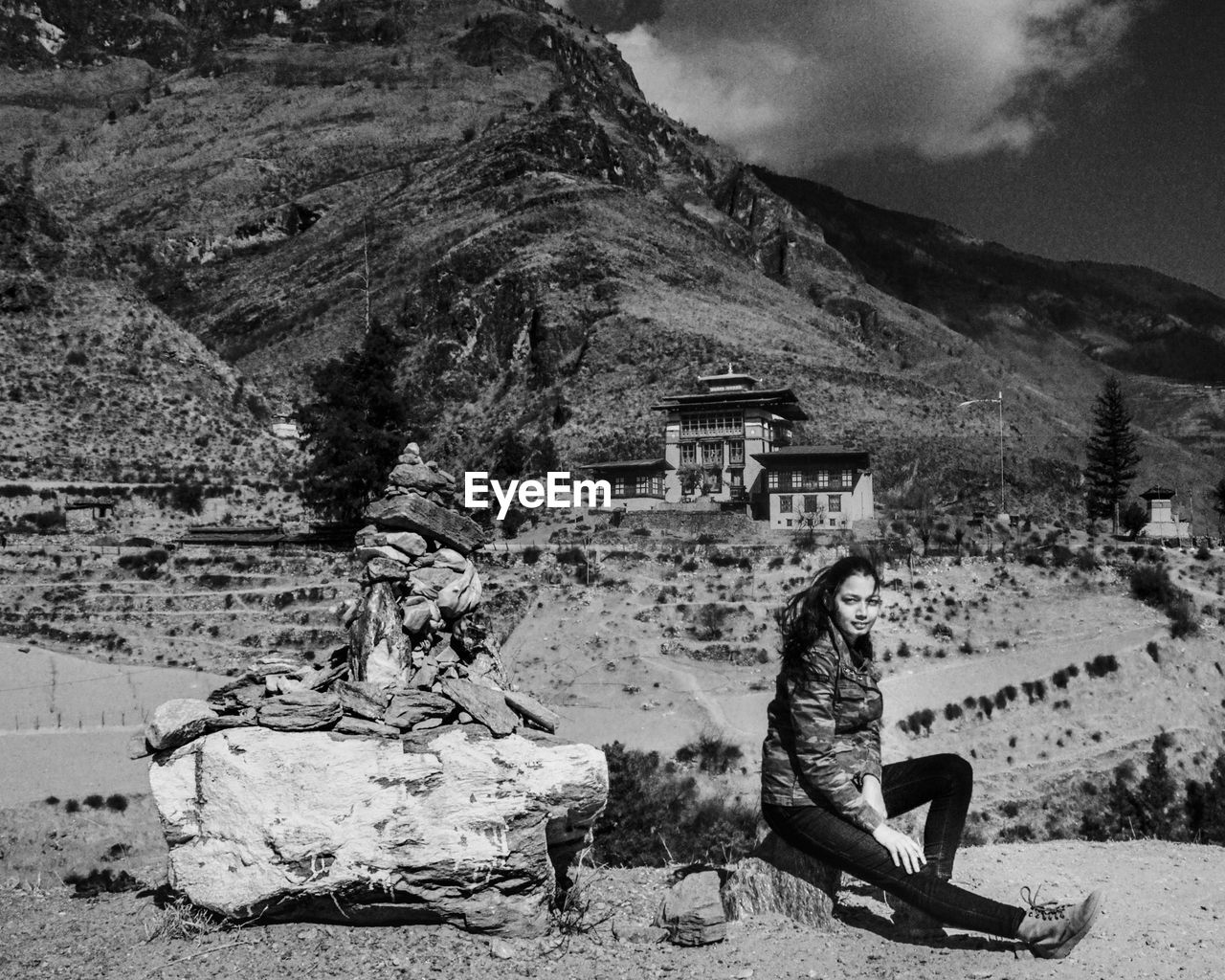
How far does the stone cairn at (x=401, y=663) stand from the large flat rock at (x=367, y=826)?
0.20 meters

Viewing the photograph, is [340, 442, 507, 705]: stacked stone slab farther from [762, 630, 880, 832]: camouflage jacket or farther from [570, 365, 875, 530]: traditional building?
[570, 365, 875, 530]: traditional building

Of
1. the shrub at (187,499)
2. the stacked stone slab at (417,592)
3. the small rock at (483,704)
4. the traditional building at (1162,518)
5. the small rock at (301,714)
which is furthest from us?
the traditional building at (1162,518)

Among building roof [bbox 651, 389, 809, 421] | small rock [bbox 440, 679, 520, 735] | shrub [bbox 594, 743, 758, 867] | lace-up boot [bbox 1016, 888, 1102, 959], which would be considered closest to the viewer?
lace-up boot [bbox 1016, 888, 1102, 959]

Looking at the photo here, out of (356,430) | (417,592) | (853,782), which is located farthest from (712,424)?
(853,782)

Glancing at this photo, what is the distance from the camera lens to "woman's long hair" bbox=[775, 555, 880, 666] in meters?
6.08

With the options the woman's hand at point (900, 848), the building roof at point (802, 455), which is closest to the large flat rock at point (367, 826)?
the woman's hand at point (900, 848)

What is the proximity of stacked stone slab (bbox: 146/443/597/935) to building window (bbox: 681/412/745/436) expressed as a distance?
50713mm

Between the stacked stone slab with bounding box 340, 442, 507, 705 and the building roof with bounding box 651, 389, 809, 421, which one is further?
the building roof with bounding box 651, 389, 809, 421

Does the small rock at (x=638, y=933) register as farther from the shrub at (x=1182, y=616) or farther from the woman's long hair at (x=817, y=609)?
the shrub at (x=1182, y=616)

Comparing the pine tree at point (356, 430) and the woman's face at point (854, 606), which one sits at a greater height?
the pine tree at point (356, 430)

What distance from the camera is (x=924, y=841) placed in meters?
Answer: 6.55

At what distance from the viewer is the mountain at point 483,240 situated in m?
75.4

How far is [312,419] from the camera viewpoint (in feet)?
144

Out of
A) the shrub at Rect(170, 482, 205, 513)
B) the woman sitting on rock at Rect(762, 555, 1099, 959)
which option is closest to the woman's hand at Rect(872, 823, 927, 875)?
the woman sitting on rock at Rect(762, 555, 1099, 959)
